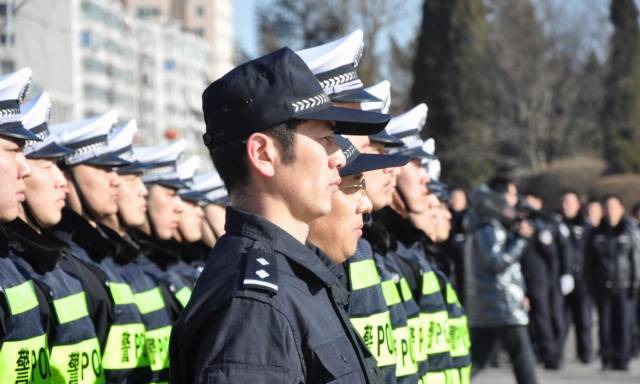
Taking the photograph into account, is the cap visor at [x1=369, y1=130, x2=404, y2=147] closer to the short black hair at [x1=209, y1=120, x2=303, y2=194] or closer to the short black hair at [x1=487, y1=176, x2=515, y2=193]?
the short black hair at [x1=209, y1=120, x2=303, y2=194]

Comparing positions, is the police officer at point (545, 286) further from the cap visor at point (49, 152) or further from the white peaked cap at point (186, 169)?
the cap visor at point (49, 152)

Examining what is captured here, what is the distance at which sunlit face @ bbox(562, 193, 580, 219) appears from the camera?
16.4 metres

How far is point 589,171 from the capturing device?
112ft

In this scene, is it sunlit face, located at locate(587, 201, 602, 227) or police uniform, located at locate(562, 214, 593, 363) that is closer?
police uniform, located at locate(562, 214, 593, 363)

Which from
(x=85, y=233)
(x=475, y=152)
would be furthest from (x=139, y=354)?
(x=475, y=152)

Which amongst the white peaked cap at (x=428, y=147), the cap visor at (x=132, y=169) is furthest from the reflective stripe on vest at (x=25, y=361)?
the white peaked cap at (x=428, y=147)

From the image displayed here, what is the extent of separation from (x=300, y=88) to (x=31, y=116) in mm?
2400

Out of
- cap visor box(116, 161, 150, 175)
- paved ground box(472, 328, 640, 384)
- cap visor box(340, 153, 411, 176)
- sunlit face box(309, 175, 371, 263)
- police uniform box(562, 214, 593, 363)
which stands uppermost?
cap visor box(116, 161, 150, 175)

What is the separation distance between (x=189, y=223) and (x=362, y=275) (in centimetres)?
294

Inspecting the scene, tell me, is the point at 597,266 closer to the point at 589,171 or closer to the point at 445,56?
the point at 589,171

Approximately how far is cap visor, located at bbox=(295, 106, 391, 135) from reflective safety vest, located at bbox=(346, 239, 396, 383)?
166cm

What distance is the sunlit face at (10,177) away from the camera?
171 inches

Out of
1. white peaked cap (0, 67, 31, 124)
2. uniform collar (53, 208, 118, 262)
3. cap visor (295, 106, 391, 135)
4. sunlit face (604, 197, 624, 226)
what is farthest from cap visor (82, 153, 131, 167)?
sunlit face (604, 197, 624, 226)

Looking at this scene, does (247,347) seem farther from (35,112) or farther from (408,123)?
(408,123)
